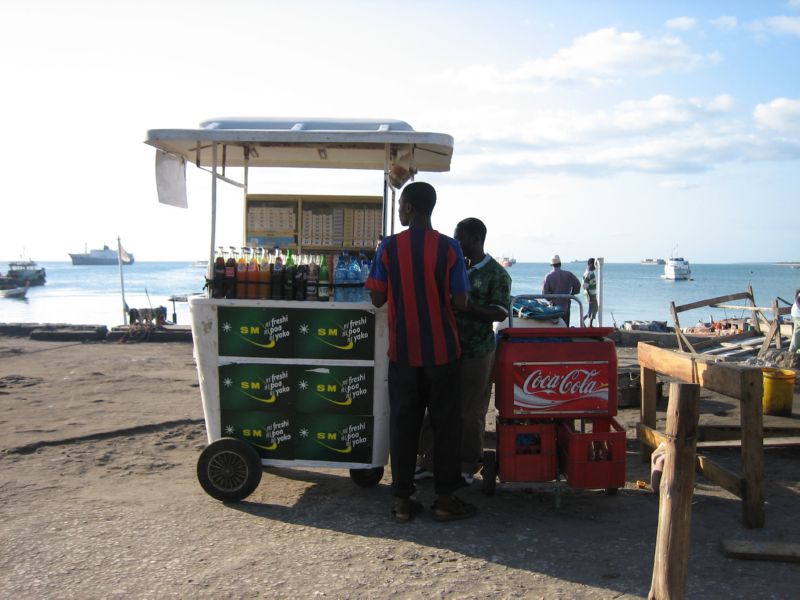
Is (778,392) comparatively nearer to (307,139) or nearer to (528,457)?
(528,457)

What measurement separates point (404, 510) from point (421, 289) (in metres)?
1.43

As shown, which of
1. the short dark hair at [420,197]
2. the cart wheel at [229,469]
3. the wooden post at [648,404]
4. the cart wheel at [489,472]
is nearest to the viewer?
the short dark hair at [420,197]

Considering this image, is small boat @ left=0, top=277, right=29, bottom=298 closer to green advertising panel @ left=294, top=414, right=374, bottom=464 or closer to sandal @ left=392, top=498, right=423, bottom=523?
green advertising panel @ left=294, top=414, right=374, bottom=464

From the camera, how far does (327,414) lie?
5254mm

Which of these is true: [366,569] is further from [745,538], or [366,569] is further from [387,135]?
[387,135]

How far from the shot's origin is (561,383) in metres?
4.97

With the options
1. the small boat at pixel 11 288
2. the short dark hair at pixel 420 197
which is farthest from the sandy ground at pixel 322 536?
the small boat at pixel 11 288

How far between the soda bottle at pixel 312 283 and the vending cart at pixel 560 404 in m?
1.37

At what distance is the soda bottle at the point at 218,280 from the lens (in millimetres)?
5344

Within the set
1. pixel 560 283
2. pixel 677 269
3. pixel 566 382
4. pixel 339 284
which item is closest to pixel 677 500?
pixel 566 382

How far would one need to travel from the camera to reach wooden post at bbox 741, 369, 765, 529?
4617mm

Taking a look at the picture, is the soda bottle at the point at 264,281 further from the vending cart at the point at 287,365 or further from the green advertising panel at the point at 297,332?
the green advertising panel at the point at 297,332

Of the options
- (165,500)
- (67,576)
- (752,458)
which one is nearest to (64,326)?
(165,500)

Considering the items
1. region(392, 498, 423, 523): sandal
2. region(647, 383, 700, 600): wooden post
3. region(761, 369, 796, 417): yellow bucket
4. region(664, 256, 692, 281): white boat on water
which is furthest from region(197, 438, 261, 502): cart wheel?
region(664, 256, 692, 281): white boat on water
